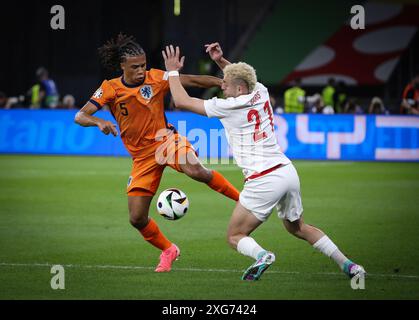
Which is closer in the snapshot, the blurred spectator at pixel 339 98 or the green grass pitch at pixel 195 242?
the green grass pitch at pixel 195 242

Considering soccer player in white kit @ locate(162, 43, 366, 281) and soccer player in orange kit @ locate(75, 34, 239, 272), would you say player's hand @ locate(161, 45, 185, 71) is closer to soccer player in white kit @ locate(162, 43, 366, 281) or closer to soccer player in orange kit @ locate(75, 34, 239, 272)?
soccer player in white kit @ locate(162, 43, 366, 281)

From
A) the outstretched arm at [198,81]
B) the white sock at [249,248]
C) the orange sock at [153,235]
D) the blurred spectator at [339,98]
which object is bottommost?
the blurred spectator at [339,98]

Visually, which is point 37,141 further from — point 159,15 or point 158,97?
point 158,97

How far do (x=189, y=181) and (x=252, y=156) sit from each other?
10.6 meters

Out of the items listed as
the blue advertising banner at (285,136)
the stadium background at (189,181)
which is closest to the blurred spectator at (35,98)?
the stadium background at (189,181)

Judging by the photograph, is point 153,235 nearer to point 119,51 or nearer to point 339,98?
point 119,51

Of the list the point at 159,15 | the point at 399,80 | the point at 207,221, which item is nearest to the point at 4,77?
the point at 159,15

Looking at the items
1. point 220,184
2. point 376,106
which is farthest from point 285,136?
point 220,184

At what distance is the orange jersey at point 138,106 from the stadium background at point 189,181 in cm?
130

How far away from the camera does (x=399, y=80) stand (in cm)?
3653

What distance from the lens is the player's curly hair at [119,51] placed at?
30.3 feet

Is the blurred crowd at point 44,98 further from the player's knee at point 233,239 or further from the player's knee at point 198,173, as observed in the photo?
the player's knee at point 233,239

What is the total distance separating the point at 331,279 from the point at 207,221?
454 cm

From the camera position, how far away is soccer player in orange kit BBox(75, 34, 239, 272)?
30.1 ft
